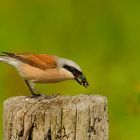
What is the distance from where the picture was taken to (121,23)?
396 inches

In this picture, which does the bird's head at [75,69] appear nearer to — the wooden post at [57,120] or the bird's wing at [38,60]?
the bird's wing at [38,60]

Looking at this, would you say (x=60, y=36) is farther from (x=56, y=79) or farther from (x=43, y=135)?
(x=43, y=135)

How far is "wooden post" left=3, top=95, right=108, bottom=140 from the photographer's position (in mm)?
4684

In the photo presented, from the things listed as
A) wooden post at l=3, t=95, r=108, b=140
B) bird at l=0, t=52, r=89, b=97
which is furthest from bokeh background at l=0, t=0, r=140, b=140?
wooden post at l=3, t=95, r=108, b=140

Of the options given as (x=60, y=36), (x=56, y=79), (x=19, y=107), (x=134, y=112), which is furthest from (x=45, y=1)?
(x=19, y=107)

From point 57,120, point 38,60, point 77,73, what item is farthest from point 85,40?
point 57,120

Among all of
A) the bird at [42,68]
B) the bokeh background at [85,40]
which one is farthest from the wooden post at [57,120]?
the bokeh background at [85,40]

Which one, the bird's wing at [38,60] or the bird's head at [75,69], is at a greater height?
the bird's wing at [38,60]

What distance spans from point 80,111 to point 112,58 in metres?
4.78

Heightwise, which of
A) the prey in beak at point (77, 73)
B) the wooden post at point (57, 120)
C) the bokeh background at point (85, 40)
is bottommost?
the wooden post at point (57, 120)

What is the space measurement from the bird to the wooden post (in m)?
Result: 1.18

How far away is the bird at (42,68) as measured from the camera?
614 cm

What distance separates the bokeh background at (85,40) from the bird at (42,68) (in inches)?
74.6

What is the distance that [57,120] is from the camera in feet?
15.3
